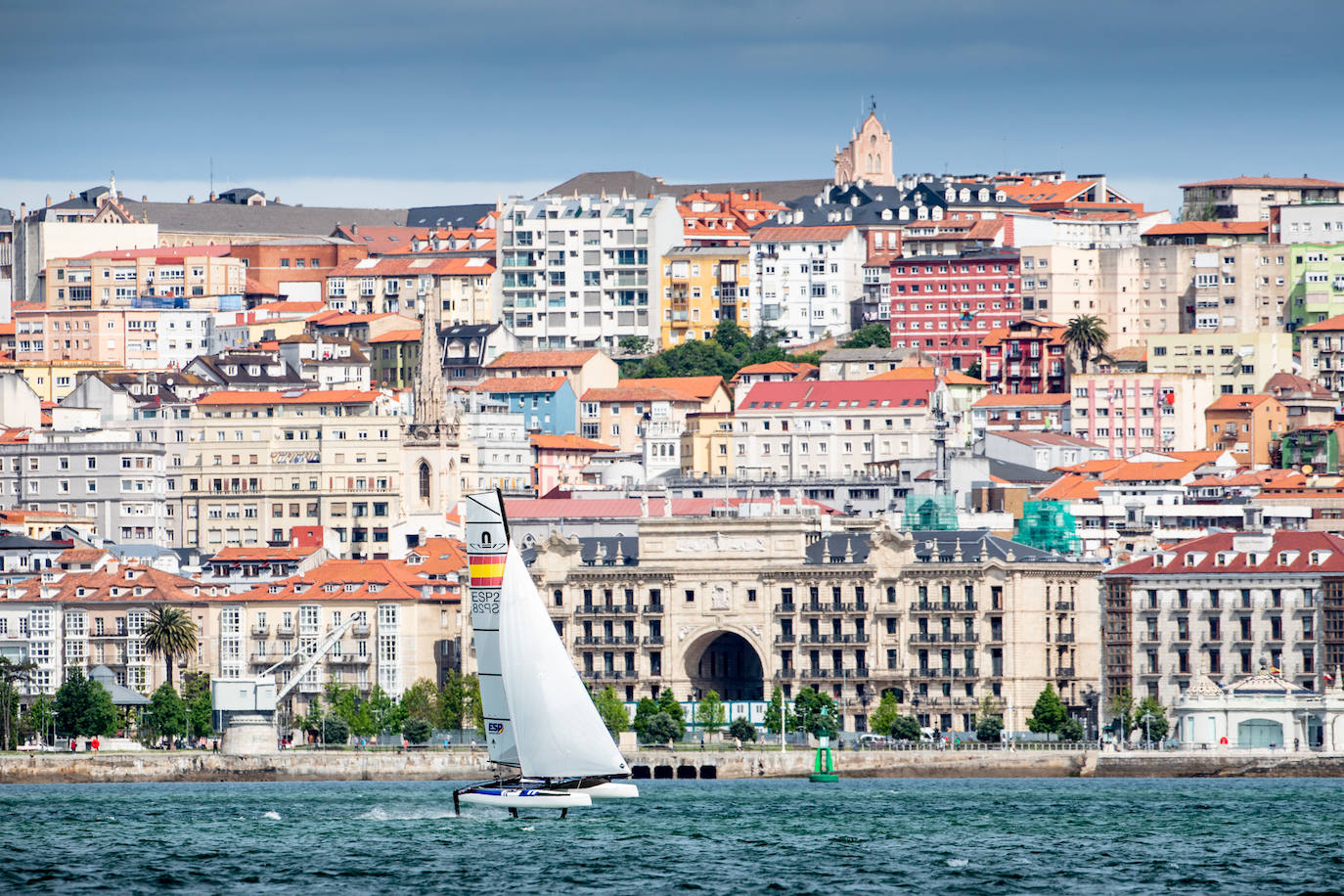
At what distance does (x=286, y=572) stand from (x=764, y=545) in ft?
77.0

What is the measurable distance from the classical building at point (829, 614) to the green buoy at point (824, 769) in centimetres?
1386

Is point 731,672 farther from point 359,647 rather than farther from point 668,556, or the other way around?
point 359,647

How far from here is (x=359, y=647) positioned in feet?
474

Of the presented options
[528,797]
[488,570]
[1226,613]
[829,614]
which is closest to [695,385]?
[829,614]

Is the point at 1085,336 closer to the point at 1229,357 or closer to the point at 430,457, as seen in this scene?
the point at 1229,357

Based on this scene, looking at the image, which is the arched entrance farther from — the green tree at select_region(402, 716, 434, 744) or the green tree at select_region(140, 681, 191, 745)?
the green tree at select_region(140, 681, 191, 745)

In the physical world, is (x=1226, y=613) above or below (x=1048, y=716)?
above

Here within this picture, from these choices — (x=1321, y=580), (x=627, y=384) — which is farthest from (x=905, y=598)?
(x=627, y=384)

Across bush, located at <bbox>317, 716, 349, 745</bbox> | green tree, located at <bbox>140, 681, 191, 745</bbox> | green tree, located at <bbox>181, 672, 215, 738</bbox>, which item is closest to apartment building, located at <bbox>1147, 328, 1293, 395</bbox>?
green tree, located at <bbox>181, 672, 215, 738</bbox>

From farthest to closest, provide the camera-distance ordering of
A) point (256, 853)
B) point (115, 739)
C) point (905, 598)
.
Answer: point (905, 598), point (115, 739), point (256, 853)

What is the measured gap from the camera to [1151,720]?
132375 mm

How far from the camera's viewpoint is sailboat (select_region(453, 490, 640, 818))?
81938mm

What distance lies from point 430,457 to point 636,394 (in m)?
26.2

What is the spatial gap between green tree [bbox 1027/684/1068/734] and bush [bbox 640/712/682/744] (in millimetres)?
14296
